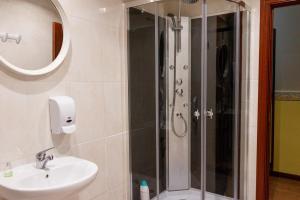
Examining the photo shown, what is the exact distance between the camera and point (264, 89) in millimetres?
2135

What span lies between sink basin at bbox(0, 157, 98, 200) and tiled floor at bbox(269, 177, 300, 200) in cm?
230

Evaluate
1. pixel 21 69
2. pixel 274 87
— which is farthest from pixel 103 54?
pixel 274 87

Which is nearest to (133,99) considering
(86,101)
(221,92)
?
(86,101)

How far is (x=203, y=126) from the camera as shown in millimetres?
2406

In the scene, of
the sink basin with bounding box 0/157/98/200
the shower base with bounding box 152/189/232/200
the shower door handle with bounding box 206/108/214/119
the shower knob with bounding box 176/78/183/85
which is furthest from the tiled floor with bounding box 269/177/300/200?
the sink basin with bounding box 0/157/98/200

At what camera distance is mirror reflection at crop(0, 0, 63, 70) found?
1.41 metres

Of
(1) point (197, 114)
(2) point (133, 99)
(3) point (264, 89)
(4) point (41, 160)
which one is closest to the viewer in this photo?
(4) point (41, 160)

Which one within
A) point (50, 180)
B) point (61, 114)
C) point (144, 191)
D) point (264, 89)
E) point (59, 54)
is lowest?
point (144, 191)

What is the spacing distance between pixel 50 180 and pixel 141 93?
117 centimetres

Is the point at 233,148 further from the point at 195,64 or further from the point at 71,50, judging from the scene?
the point at 71,50

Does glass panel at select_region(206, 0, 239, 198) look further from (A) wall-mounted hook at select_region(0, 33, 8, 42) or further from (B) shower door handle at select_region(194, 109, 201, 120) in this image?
(A) wall-mounted hook at select_region(0, 33, 8, 42)

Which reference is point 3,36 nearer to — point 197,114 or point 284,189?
point 197,114

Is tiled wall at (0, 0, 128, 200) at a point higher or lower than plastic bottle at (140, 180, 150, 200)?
higher

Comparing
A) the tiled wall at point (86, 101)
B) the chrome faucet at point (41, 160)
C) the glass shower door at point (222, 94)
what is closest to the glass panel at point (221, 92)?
the glass shower door at point (222, 94)
